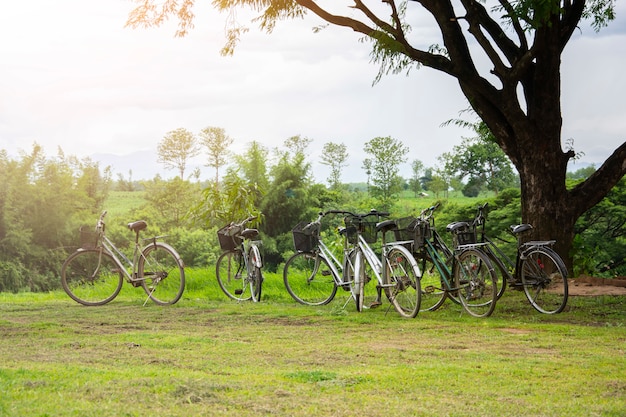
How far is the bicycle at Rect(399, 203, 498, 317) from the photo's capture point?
26.7 feet

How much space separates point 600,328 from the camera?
729cm

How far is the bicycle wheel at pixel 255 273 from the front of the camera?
9.98 meters

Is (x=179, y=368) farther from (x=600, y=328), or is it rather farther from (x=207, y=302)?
(x=207, y=302)

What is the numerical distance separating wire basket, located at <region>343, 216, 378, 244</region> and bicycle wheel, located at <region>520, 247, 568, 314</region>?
5.33ft

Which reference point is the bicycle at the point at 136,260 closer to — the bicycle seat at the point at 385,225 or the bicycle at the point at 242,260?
the bicycle at the point at 242,260

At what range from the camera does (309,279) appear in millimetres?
9742

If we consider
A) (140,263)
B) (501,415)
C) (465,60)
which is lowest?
(501,415)

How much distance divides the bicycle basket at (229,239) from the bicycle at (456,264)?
259 cm

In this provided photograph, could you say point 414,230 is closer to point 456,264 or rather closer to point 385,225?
point 385,225

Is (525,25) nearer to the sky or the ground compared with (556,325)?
nearer to the sky

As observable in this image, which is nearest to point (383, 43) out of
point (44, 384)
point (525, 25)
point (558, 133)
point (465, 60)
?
point (465, 60)

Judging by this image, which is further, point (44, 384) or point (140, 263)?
point (140, 263)

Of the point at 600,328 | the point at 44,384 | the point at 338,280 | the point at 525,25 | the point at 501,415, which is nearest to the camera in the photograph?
the point at 501,415

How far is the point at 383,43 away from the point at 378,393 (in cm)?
705
